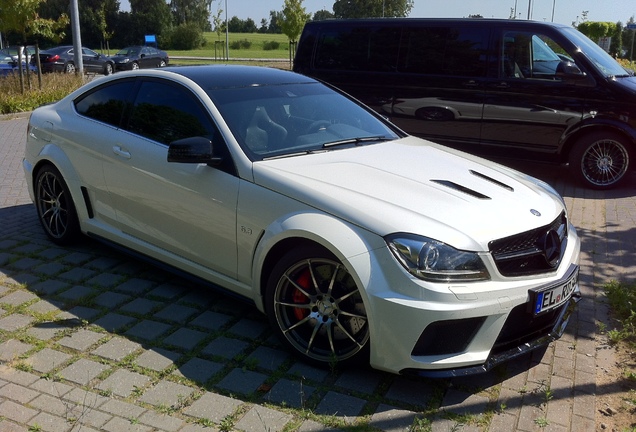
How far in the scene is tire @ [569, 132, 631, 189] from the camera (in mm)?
8289

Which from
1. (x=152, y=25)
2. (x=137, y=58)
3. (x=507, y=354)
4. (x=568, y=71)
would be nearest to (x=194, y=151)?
(x=507, y=354)

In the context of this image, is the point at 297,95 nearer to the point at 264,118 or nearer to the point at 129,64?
the point at 264,118

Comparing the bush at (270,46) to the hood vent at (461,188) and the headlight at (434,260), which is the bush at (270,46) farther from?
the headlight at (434,260)

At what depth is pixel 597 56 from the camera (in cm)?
856

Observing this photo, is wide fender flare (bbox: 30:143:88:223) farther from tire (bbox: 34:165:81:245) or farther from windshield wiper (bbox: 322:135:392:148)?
windshield wiper (bbox: 322:135:392:148)

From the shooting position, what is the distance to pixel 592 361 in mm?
4008

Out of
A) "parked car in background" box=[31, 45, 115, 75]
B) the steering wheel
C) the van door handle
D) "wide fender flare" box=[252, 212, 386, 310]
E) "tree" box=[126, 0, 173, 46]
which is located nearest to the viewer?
"wide fender flare" box=[252, 212, 386, 310]

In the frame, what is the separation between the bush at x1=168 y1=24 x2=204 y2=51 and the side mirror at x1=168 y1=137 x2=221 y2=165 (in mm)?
63856

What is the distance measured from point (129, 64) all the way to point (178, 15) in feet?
191

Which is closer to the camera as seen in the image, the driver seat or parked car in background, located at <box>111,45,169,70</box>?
the driver seat

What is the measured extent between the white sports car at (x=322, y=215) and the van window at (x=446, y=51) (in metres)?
4.15

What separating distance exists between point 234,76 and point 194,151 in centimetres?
105

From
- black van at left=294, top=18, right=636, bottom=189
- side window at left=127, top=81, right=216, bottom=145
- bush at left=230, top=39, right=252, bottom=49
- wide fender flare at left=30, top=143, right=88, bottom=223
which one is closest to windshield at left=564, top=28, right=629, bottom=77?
black van at left=294, top=18, right=636, bottom=189

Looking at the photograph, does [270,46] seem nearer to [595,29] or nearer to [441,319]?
[595,29]
